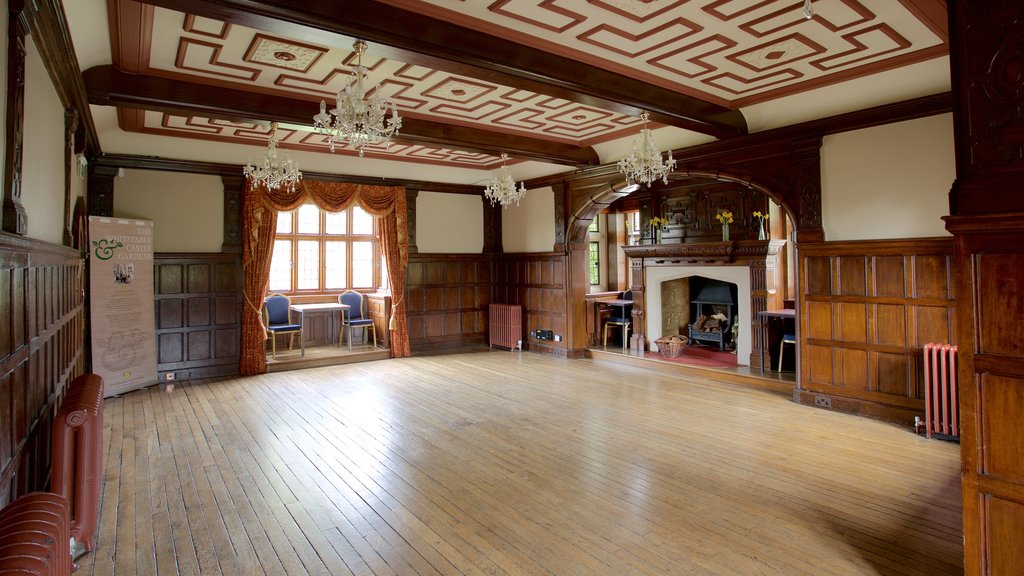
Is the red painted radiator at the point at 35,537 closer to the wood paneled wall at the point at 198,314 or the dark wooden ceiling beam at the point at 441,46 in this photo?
the dark wooden ceiling beam at the point at 441,46

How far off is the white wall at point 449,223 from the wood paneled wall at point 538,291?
73 centimetres

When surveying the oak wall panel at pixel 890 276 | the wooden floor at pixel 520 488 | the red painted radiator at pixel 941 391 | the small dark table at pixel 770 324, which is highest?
the oak wall panel at pixel 890 276

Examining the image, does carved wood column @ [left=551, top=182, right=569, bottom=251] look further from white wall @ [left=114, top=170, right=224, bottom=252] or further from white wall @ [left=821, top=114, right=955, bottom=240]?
white wall @ [left=114, top=170, right=224, bottom=252]

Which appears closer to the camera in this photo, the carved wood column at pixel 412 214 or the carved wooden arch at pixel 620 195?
the carved wooden arch at pixel 620 195

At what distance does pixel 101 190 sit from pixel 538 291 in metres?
6.74

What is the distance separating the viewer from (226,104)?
5.12 metres

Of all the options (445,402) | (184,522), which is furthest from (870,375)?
(184,522)

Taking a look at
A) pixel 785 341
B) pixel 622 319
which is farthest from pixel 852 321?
pixel 622 319

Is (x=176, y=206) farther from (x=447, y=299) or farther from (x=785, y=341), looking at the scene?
(x=785, y=341)

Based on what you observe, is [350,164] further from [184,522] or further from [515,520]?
[515,520]

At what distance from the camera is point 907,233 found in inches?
206

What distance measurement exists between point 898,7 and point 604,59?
2.09 m

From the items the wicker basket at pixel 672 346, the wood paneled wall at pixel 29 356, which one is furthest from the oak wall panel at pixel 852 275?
the wood paneled wall at pixel 29 356

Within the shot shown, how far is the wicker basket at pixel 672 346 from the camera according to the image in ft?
27.0
